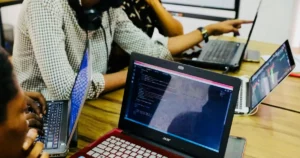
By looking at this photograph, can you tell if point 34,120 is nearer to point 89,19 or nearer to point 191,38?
point 89,19

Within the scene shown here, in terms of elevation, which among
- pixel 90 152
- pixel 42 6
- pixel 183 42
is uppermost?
pixel 42 6

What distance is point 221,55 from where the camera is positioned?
177 centimetres

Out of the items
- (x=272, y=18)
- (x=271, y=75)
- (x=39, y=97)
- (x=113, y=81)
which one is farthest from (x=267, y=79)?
(x=272, y=18)

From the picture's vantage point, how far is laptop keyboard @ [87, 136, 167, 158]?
39.3 inches

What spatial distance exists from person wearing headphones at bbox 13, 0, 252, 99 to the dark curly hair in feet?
1.50

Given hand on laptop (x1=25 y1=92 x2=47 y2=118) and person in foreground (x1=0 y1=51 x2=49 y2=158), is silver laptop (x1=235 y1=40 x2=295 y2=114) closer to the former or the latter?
hand on laptop (x1=25 y1=92 x2=47 y2=118)

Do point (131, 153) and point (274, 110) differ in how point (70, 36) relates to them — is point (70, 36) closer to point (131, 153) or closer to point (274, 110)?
point (131, 153)

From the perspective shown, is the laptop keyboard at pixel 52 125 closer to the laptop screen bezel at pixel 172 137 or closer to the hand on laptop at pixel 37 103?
the hand on laptop at pixel 37 103

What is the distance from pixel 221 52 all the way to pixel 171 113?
855 millimetres

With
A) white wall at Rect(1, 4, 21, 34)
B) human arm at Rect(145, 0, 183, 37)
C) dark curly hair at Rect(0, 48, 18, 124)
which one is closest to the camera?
dark curly hair at Rect(0, 48, 18, 124)

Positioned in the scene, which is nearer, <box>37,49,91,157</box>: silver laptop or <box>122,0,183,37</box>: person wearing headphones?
<box>37,49,91,157</box>: silver laptop

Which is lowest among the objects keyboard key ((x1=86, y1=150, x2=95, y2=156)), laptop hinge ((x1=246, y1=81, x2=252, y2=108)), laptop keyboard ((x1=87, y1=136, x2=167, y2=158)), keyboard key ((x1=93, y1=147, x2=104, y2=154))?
keyboard key ((x1=86, y1=150, x2=95, y2=156))

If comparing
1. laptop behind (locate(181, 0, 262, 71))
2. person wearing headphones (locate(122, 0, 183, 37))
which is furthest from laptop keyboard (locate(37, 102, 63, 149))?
person wearing headphones (locate(122, 0, 183, 37))

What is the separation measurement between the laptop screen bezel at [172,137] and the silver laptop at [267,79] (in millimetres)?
350
